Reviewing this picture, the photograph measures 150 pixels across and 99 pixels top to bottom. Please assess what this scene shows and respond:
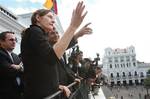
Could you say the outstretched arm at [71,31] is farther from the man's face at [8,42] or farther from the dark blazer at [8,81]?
the man's face at [8,42]

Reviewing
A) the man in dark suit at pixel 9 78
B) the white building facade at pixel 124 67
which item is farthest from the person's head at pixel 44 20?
the white building facade at pixel 124 67

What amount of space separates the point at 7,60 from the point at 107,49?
124 m

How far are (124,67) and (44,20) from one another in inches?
4942

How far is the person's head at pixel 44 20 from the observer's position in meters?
3.56

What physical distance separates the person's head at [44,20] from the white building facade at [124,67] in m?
123

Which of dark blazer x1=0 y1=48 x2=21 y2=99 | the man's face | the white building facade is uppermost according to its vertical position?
the white building facade

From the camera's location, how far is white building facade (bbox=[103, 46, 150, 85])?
126m

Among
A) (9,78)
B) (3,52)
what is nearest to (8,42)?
(3,52)

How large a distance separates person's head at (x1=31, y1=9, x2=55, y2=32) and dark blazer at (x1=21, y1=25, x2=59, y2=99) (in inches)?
8.9

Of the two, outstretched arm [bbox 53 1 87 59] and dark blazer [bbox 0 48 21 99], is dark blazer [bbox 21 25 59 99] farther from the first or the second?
dark blazer [bbox 0 48 21 99]

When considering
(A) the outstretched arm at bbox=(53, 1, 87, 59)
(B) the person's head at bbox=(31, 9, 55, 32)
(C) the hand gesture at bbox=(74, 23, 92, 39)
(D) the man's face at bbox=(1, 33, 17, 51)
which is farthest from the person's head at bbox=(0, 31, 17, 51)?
(A) the outstretched arm at bbox=(53, 1, 87, 59)

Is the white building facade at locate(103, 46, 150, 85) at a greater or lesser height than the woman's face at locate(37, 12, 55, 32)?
greater

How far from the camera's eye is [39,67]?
328 centimetres

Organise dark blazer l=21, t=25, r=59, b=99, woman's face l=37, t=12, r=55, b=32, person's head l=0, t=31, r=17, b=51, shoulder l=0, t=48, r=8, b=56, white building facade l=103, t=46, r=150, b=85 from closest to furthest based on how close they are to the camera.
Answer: dark blazer l=21, t=25, r=59, b=99 < woman's face l=37, t=12, r=55, b=32 < shoulder l=0, t=48, r=8, b=56 < person's head l=0, t=31, r=17, b=51 < white building facade l=103, t=46, r=150, b=85
